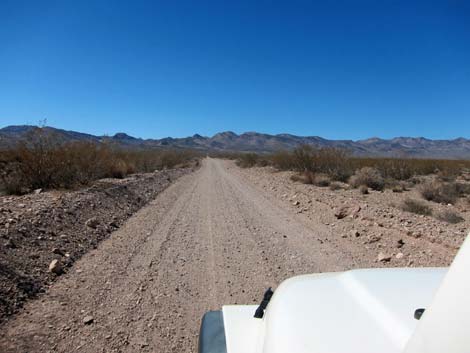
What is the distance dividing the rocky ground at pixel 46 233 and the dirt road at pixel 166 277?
25cm

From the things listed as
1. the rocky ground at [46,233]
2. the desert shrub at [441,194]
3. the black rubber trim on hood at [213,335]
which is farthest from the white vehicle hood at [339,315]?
the desert shrub at [441,194]

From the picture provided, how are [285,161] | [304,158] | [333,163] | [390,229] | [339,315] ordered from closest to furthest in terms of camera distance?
[339,315] → [390,229] → [333,163] → [304,158] → [285,161]

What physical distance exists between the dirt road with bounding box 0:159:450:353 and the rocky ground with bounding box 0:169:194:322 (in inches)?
9.9

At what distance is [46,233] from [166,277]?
9.54 ft

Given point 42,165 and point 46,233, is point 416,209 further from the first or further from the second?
point 42,165

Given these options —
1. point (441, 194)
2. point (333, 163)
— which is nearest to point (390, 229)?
point (441, 194)

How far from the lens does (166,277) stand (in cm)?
548

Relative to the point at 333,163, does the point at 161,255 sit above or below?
below

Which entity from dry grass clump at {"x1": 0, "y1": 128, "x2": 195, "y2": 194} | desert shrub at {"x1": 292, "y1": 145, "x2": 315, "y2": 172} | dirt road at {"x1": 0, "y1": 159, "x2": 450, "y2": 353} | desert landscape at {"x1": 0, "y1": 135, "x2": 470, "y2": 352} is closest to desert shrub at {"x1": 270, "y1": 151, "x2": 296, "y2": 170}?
desert shrub at {"x1": 292, "y1": 145, "x2": 315, "y2": 172}

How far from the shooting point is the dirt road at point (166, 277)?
12.7 feet

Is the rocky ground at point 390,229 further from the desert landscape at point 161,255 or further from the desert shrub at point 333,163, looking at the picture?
the desert shrub at point 333,163

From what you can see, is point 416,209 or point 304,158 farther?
point 304,158

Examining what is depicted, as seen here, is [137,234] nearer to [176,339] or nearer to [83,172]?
[176,339]

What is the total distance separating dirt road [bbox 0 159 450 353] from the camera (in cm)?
387
